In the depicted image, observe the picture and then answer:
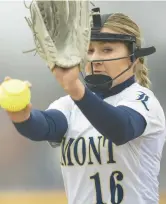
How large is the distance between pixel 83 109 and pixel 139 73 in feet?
1.19

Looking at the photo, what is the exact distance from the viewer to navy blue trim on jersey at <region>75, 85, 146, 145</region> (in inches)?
35.9

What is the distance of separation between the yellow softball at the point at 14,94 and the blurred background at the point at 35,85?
2.89 feet

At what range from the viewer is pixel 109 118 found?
0.93 meters

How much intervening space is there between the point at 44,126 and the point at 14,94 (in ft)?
0.68

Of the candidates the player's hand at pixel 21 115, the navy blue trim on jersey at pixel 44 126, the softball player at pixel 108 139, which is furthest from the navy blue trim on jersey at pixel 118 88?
the player's hand at pixel 21 115

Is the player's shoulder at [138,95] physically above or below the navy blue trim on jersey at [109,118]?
below

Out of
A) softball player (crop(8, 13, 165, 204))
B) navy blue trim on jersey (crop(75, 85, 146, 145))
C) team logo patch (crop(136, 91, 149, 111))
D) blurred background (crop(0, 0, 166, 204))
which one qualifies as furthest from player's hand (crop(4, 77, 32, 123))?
blurred background (crop(0, 0, 166, 204))

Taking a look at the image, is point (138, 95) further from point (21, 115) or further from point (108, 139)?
point (21, 115)

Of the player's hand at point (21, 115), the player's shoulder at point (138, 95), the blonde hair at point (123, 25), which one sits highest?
the blonde hair at point (123, 25)

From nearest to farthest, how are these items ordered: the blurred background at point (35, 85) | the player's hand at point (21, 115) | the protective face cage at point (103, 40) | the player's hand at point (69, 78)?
the player's hand at point (69, 78) → the player's hand at point (21, 115) → the protective face cage at point (103, 40) → the blurred background at point (35, 85)

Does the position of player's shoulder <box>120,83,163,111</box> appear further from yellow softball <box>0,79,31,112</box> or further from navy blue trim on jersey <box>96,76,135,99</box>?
yellow softball <box>0,79,31,112</box>

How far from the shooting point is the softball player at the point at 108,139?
1091 millimetres

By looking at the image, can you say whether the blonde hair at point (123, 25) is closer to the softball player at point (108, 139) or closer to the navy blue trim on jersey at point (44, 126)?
the softball player at point (108, 139)

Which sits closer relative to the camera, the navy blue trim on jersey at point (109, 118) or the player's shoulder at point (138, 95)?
the navy blue trim on jersey at point (109, 118)
